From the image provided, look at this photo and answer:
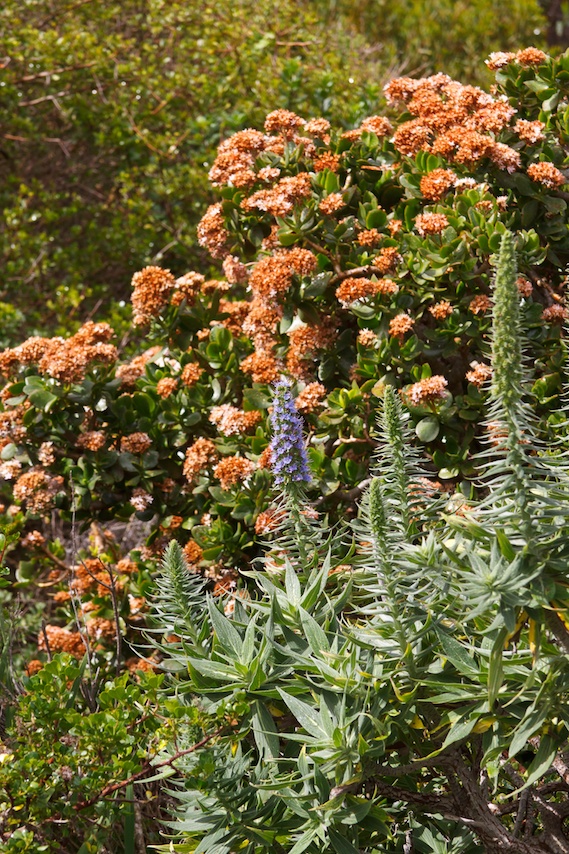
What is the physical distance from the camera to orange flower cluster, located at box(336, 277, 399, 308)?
127 inches

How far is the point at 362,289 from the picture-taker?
3223mm

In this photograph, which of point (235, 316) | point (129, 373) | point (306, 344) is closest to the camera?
point (306, 344)

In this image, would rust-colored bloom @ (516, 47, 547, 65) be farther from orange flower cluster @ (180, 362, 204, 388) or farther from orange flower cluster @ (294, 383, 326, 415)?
orange flower cluster @ (180, 362, 204, 388)

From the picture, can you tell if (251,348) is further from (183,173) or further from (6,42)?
(6,42)

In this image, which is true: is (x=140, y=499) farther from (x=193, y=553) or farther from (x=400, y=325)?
(x=400, y=325)

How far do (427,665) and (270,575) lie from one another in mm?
536

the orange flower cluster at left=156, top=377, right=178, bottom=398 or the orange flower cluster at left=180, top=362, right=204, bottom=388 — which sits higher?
the orange flower cluster at left=180, top=362, right=204, bottom=388

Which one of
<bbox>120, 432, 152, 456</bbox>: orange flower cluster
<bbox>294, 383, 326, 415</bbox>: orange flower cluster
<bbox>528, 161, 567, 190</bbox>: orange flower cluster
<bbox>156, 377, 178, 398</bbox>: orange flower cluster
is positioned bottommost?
<bbox>120, 432, 152, 456</bbox>: orange flower cluster

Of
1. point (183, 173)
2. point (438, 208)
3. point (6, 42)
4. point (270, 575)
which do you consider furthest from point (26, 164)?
point (270, 575)

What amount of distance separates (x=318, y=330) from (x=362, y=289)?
274mm

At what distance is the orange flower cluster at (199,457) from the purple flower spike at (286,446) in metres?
1.03

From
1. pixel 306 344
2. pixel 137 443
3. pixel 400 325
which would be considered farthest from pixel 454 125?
pixel 137 443

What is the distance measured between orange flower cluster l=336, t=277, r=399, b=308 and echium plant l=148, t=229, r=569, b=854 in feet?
3.41

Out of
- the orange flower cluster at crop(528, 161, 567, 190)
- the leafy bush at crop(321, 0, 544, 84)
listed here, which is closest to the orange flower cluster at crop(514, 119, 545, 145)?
the orange flower cluster at crop(528, 161, 567, 190)
